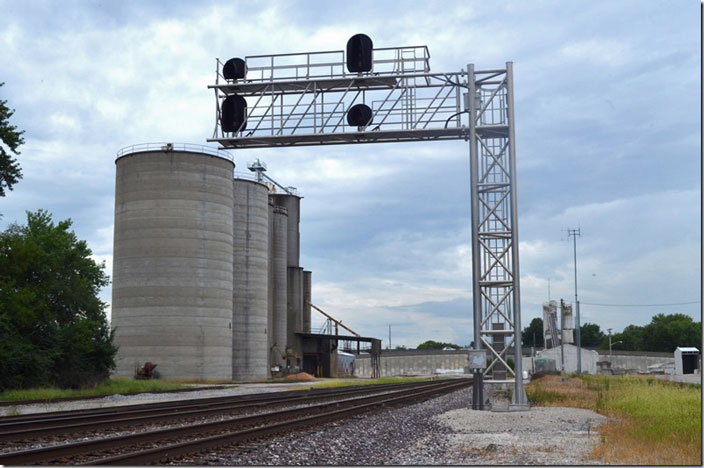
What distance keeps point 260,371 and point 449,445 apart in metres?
44.3

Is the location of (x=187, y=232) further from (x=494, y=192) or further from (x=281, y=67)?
(x=494, y=192)

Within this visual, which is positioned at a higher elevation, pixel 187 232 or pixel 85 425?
pixel 187 232

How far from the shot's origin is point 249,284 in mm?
56656

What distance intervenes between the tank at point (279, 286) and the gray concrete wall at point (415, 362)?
54.1 metres

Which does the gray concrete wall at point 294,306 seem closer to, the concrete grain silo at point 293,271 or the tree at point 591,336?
the concrete grain silo at point 293,271

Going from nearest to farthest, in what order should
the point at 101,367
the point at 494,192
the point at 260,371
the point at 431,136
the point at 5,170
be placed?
the point at 494,192 < the point at 431,136 < the point at 5,170 < the point at 101,367 < the point at 260,371

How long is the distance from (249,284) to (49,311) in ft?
75.5

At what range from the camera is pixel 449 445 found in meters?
14.4

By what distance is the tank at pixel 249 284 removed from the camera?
55844 mm

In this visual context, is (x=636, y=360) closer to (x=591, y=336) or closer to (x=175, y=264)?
(x=591, y=336)

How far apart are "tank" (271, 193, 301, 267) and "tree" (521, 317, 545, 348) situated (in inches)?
4391

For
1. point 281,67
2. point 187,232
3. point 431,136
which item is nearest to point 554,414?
point 431,136

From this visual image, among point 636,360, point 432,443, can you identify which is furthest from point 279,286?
point 636,360

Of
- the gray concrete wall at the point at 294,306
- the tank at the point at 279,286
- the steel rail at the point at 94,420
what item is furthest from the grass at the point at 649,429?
the gray concrete wall at the point at 294,306
